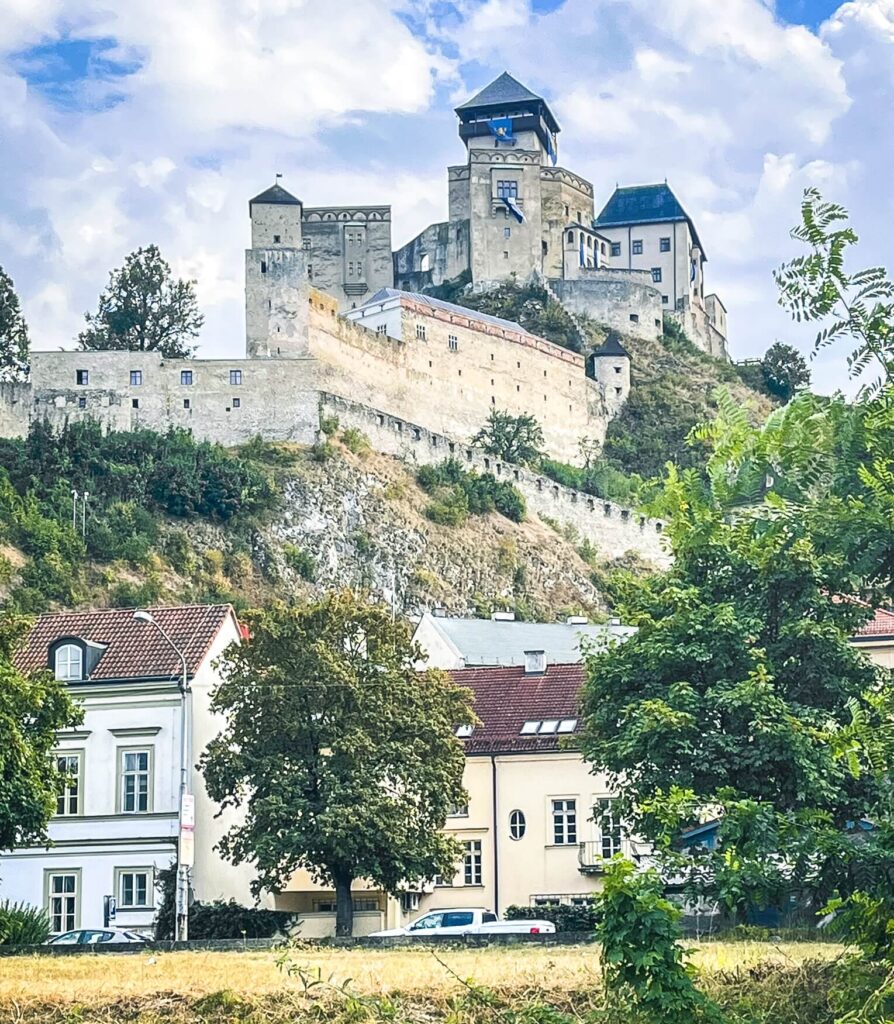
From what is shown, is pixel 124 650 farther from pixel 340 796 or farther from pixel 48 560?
pixel 48 560

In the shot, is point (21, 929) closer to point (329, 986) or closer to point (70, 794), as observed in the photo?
point (70, 794)

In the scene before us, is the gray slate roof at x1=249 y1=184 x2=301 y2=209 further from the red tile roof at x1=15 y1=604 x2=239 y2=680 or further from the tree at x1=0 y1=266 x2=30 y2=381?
the red tile roof at x1=15 y1=604 x2=239 y2=680

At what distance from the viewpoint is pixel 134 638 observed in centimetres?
4772

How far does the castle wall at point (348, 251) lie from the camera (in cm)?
12975

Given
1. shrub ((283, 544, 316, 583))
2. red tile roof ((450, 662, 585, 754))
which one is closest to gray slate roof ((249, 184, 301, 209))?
shrub ((283, 544, 316, 583))

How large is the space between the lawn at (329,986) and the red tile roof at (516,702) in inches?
901

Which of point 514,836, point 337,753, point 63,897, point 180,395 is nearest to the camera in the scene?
point 337,753

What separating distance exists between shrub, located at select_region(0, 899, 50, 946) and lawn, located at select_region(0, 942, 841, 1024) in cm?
826

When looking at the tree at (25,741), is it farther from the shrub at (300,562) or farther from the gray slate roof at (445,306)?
the gray slate roof at (445,306)

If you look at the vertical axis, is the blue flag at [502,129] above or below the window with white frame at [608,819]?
above

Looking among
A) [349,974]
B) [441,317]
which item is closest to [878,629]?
[349,974]

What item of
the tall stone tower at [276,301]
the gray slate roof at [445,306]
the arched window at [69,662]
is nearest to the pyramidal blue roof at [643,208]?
the gray slate roof at [445,306]

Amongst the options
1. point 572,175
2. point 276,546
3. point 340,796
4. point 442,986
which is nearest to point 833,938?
point 442,986

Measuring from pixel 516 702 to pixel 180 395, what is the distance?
46.5 metres
